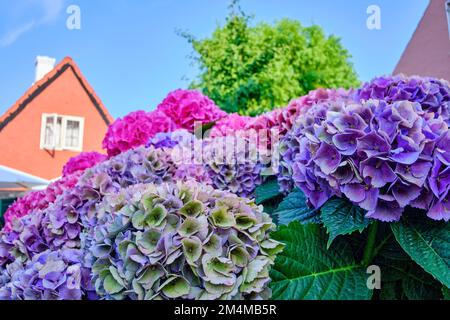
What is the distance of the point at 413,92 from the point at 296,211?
299mm

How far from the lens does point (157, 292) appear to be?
55 centimetres

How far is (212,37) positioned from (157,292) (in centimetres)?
340

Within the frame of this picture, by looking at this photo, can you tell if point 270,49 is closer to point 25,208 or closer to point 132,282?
point 25,208

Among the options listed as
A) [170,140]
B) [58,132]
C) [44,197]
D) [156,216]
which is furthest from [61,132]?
[156,216]

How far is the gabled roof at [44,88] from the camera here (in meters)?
2.86

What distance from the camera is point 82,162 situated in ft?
4.78

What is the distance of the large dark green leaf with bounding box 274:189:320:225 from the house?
0.65 meters

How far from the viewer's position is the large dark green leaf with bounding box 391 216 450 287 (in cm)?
56

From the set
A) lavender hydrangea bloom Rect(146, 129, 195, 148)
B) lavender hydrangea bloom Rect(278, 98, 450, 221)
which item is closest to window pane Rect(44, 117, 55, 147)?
lavender hydrangea bloom Rect(146, 129, 195, 148)

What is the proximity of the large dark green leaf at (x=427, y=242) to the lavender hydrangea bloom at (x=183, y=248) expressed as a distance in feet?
0.57

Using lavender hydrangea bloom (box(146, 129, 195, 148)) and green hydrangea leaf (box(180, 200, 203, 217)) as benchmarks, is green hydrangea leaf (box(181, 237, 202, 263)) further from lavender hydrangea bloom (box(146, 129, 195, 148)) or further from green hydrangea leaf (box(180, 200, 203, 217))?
lavender hydrangea bloom (box(146, 129, 195, 148))

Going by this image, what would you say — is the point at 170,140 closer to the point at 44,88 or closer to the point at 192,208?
the point at 192,208

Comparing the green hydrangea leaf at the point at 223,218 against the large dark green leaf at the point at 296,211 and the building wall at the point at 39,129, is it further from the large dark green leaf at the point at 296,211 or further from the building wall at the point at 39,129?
the building wall at the point at 39,129

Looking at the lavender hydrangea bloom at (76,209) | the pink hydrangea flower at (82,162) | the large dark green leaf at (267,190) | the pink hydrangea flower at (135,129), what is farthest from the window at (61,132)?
the large dark green leaf at (267,190)
